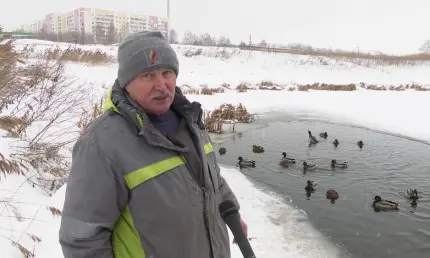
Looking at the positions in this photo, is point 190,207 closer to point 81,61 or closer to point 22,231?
point 22,231

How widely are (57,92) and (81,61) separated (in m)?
20.0

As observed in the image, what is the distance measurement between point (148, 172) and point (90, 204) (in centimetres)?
27

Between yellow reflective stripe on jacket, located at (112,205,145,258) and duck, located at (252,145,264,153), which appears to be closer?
yellow reflective stripe on jacket, located at (112,205,145,258)

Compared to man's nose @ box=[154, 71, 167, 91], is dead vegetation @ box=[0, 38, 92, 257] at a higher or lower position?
lower

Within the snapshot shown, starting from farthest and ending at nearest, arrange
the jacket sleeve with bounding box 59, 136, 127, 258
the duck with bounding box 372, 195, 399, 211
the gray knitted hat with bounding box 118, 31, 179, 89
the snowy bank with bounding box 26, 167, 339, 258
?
the duck with bounding box 372, 195, 399, 211 < the snowy bank with bounding box 26, 167, 339, 258 < the gray knitted hat with bounding box 118, 31, 179, 89 < the jacket sleeve with bounding box 59, 136, 127, 258

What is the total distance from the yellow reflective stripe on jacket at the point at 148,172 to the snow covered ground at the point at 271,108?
2.38 m

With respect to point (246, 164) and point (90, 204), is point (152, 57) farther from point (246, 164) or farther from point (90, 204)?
point (246, 164)

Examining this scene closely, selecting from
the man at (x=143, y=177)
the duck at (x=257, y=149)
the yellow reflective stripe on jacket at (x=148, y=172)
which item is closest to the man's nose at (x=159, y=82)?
the man at (x=143, y=177)

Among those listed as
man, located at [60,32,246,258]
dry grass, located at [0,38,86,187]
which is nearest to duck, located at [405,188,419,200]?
man, located at [60,32,246,258]

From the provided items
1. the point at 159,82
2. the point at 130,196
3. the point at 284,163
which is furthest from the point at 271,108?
the point at 130,196

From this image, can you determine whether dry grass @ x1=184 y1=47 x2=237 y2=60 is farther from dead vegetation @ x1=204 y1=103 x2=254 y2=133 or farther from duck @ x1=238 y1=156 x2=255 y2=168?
duck @ x1=238 y1=156 x2=255 y2=168

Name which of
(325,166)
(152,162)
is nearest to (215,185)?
(152,162)

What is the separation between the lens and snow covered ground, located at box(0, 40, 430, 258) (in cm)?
390

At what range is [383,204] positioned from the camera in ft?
21.4
